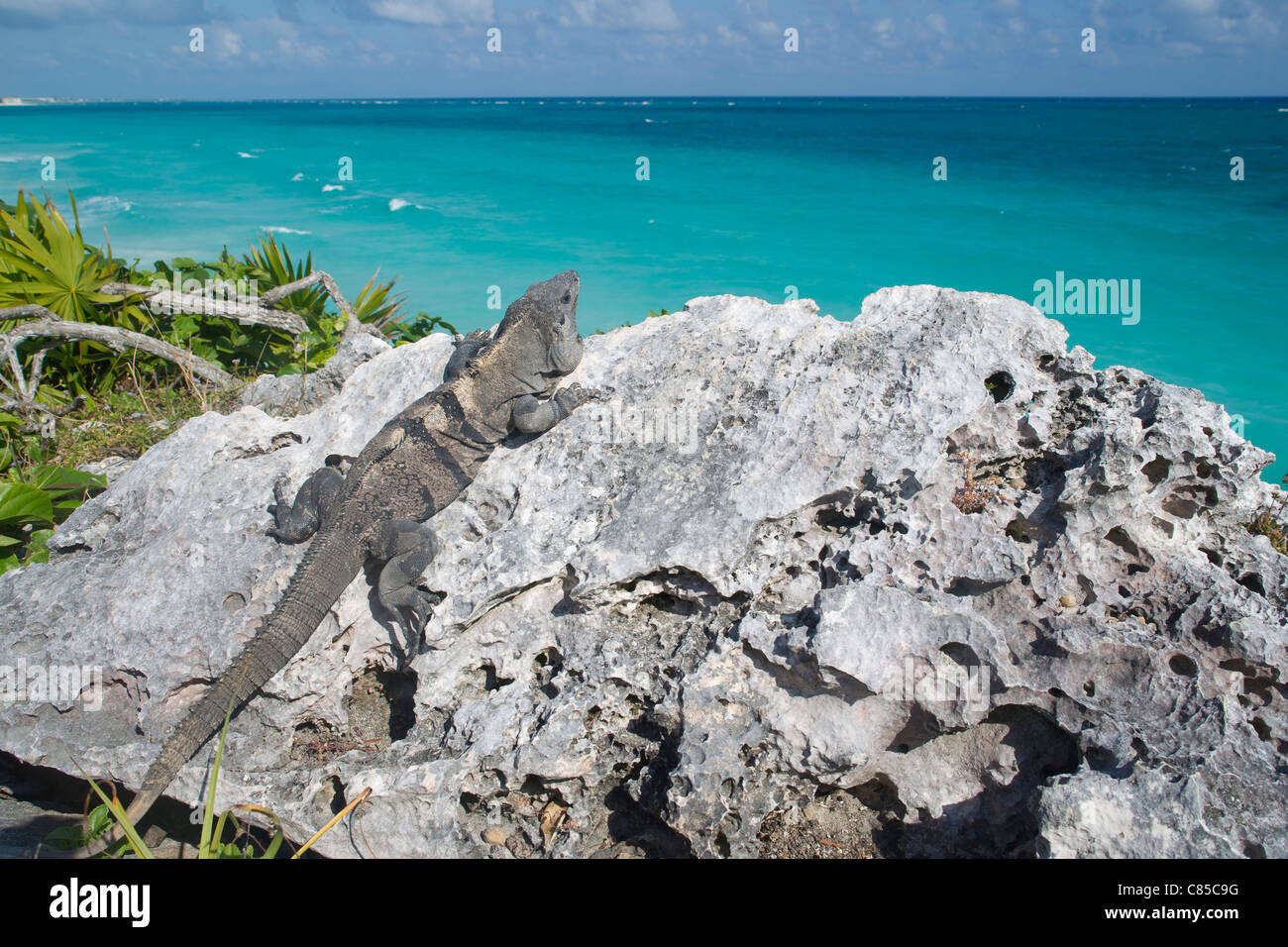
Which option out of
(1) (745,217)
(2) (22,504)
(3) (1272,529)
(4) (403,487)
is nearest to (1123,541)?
(3) (1272,529)

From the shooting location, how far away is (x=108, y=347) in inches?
233

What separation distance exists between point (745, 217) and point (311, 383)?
16775mm

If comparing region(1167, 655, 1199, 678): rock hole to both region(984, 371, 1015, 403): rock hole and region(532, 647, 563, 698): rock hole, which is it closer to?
region(984, 371, 1015, 403): rock hole

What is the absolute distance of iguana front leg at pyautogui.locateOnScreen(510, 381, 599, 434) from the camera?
3332 mm

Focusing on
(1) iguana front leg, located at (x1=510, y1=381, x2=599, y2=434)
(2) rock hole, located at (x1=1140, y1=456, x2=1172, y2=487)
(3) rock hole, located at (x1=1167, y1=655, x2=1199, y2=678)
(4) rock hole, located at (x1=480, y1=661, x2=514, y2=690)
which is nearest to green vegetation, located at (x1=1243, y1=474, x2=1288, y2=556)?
(2) rock hole, located at (x1=1140, y1=456, x2=1172, y2=487)

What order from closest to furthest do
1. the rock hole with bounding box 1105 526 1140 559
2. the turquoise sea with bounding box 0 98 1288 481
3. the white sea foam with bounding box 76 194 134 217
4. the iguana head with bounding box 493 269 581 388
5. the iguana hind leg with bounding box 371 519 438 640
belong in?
the rock hole with bounding box 1105 526 1140 559 → the iguana hind leg with bounding box 371 519 438 640 → the iguana head with bounding box 493 269 581 388 → the turquoise sea with bounding box 0 98 1288 481 → the white sea foam with bounding box 76 194 134 217

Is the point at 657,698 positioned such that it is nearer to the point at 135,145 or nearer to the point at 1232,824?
the point at 1232,824

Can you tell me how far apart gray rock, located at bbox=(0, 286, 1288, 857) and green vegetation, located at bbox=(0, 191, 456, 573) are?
2.17m

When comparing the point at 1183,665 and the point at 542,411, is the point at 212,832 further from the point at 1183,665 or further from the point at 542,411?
the point at 1183,665

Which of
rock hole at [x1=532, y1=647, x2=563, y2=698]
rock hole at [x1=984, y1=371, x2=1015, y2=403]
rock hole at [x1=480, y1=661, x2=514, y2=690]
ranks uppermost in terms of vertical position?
rock hole at [x1=984, y1=371, x2=1015, y2=403]

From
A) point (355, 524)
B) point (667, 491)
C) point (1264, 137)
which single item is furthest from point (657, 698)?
point (1264, 137)

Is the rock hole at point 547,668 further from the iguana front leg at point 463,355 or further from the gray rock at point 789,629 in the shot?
the iguana front leg at point 463,355

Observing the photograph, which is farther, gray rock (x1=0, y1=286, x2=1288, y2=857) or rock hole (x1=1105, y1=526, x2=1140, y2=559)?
rock hole (x1=1105, y1=526, x2=1140, y2=559)

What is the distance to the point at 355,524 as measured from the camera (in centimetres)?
317
